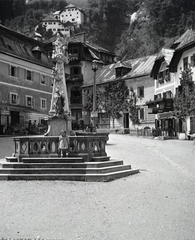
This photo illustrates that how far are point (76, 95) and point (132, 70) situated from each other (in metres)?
11.1

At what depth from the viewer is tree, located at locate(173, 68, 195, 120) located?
30766mm

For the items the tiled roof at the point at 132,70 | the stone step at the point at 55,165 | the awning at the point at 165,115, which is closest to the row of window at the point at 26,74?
the tiled roof at the point at 132,70

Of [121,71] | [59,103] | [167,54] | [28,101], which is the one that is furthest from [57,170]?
[121,71]

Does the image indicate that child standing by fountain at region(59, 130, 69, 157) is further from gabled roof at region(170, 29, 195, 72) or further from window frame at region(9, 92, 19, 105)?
window frame at region(9, 92, 19, 105)

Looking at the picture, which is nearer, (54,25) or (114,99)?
(114,99)

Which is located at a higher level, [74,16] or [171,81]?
[74,16]

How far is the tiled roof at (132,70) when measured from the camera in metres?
44.2

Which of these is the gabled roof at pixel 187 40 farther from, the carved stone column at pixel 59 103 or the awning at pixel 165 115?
the carved stone column at pixel 59 103

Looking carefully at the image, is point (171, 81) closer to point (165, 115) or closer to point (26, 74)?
point (165, 115)

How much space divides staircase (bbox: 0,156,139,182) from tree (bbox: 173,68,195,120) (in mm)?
20506

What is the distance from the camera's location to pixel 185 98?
31.8 meters

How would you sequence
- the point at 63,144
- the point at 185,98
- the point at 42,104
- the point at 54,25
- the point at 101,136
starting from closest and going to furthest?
the point at 63,144 < the point at 101,136 < the point at 185,98 < the point at 42,104 < the point at 54,25

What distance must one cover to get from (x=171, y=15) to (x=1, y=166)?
8094 cm

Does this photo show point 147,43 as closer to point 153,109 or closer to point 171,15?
point 171,15
